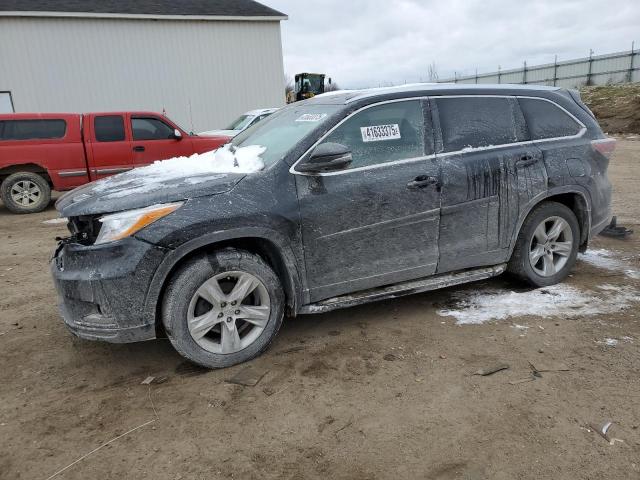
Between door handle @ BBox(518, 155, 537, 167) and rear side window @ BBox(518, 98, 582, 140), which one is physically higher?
rear side window @ BBox(518, 98, 582, 140)

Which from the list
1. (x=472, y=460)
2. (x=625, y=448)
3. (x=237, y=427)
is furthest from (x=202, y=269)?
(x=625, y=448)

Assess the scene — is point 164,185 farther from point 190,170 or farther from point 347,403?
point 347,403

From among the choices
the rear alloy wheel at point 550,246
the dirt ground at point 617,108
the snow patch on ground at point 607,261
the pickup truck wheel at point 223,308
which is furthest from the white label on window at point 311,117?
the dirt ground at point 617,108

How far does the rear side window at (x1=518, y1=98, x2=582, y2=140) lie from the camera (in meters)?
4.20

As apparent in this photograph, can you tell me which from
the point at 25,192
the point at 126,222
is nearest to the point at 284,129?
the point at 126,222

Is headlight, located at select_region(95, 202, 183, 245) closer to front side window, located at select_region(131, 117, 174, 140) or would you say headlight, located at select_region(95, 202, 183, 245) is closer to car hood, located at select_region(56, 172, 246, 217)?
car hood, located at select_region(56, 172, 246, 217)

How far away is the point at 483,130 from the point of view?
157 inches

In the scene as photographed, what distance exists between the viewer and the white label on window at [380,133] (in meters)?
3.57

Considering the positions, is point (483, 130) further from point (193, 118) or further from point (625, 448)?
point (193, 118)

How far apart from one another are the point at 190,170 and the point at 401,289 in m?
1.82

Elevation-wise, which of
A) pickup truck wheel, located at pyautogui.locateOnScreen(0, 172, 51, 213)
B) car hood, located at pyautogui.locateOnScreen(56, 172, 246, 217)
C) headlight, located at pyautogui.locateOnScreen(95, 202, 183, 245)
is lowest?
pickup truck wheel, located at pyautogui.locateOnScreen(0, 172, 51, 213)

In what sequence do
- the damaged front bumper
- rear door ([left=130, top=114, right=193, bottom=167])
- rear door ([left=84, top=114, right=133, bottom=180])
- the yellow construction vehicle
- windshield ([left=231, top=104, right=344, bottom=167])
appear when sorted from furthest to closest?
the yellow construction vehicle, rear door ([left=130, top=114, right=193, bottom=167]), rear door ([left=84, top=114, right=133, bottom=180]), windshield ([left=231, top=104, right=344, bottom=167]), the damaged front bumper

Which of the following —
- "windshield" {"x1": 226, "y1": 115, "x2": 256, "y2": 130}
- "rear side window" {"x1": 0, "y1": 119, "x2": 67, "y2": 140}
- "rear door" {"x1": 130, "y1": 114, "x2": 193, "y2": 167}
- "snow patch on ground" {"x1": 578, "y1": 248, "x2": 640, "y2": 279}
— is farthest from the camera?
"windshield" {"x1": 226, "y1": 115, "x2": 256, "y2": 130}

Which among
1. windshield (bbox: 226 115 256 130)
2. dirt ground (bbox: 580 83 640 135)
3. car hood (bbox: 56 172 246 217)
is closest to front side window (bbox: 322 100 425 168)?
car hood (bbox: 56 172 246 217)
